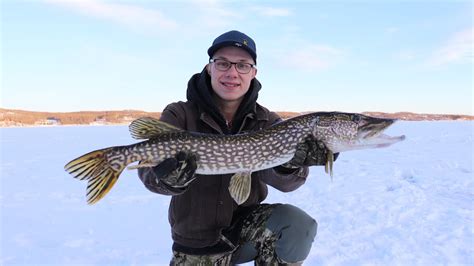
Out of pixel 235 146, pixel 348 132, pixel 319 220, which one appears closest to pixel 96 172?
pixel 235 146

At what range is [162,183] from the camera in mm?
2396

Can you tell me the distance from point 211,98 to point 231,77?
225mm

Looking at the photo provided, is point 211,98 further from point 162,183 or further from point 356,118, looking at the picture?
point 356,118

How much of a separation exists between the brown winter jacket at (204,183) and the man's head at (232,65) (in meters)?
0.10

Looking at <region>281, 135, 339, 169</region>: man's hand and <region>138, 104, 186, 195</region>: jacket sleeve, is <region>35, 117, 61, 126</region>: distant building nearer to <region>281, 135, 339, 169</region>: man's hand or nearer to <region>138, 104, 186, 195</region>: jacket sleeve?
<region>138, 104, 186, 195</region>: jacket sleeve

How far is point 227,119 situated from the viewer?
9.62 feet

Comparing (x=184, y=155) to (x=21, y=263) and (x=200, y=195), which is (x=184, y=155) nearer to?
(x=200, y=195)

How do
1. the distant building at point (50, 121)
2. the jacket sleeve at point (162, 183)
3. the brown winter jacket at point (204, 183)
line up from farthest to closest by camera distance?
the distant building at point (50, 121) → the brown winter jacket at point (204, 183) → the jacket sleeve at point (162, 183)

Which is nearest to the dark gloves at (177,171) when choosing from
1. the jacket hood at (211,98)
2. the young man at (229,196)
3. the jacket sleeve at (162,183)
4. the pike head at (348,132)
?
the jacket sleeve at (162,183)

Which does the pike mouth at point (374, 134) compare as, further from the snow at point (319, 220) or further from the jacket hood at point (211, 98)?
the snow at point (319, 220)

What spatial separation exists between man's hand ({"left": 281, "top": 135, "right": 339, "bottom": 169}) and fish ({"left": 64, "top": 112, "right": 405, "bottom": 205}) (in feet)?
0.09

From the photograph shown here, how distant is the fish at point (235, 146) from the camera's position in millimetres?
2332

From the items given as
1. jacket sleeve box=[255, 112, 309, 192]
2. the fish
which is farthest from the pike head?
jacket sleeve box=[255, 112, 309, 192]

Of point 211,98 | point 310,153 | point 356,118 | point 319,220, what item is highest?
point 211,98
